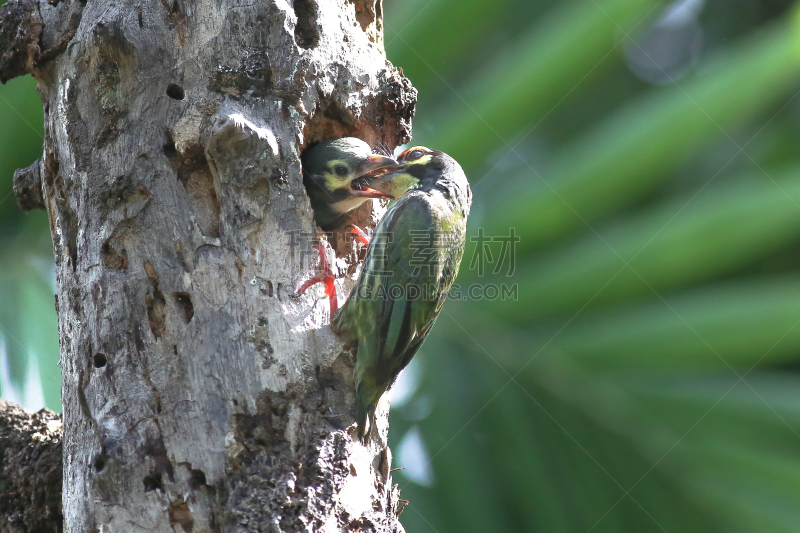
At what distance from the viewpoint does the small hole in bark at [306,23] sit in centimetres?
328

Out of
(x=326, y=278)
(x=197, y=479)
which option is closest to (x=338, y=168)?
(x=326, y=278)

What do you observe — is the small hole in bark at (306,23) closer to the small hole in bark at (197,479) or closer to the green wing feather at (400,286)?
the green wing feather at (400,286)

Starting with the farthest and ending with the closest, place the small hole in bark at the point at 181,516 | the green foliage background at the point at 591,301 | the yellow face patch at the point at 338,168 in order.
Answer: the green foliage background at the point at 591,301 → the yellow face patch at the point at 338,168 → the small hole in bark at the point at 181,516

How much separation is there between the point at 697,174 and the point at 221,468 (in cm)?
416

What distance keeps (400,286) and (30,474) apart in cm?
182

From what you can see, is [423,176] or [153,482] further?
[423,176]

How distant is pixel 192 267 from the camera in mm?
2789

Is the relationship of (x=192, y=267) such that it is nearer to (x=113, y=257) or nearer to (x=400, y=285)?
(x=113, y=257)

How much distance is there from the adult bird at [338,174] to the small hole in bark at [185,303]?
85 cm

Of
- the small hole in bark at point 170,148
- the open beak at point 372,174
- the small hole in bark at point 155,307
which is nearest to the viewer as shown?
the small hole in bark at point 155,307

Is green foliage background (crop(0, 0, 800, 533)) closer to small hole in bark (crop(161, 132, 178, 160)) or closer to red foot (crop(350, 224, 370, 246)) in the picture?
red foot (crop(350, 224, 370, 246))

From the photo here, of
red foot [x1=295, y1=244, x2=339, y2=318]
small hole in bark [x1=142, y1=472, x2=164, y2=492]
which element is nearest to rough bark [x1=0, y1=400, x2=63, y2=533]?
small hole in bark [x1=142, y1=472, x2=164, y2=492]

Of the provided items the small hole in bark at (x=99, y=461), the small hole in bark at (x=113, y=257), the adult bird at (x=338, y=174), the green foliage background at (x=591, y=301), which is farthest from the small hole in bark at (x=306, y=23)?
the small hole in bark at (x=99, y=461)

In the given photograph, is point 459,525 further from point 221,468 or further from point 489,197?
point 221,468
